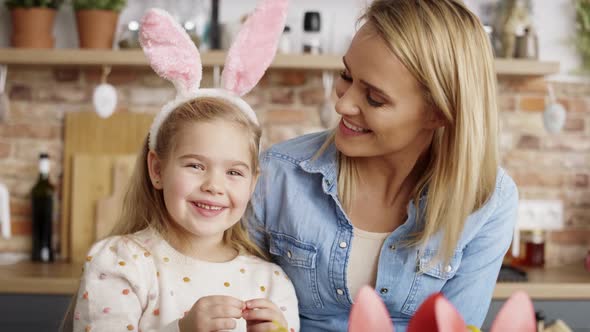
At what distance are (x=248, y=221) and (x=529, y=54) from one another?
5.44 feet

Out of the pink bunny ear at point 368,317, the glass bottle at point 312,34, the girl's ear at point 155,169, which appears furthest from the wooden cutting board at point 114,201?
the pink bunny ear at point 368,317

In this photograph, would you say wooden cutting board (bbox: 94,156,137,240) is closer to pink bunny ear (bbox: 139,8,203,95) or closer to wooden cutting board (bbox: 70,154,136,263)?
wooden cutting board (bbox: 70,154,136,263)

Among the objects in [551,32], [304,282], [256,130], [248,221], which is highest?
[551,32]

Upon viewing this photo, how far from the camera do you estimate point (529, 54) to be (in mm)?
2748

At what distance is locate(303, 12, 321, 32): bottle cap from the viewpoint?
2.67 meters

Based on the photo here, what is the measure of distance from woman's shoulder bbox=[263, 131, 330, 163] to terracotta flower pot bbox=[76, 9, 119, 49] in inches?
52.0

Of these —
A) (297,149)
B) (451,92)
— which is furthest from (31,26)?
(451,92)

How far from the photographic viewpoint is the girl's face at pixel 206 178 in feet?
4.03

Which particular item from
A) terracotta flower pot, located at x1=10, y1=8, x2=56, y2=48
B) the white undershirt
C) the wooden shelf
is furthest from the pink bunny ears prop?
terracotta flower pot, located at x1=10, y1=8, x2=56, y2=48

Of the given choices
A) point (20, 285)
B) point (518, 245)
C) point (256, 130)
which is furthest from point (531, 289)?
point (20, 285)

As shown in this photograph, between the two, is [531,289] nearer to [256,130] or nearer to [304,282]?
[304,282]

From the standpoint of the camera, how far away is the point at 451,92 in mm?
1355

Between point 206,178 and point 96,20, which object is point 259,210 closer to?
point 206,178

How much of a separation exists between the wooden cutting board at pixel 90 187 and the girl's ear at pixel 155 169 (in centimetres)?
149
